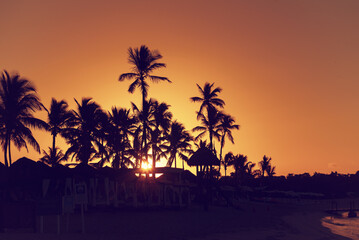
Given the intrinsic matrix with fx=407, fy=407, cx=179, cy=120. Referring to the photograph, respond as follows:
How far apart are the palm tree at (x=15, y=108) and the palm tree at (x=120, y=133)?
21.1 m

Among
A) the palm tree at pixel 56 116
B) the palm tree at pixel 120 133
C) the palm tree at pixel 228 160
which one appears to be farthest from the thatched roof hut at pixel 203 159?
the palm tree at pixel 228 160

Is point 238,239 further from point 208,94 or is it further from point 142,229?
point 208,94

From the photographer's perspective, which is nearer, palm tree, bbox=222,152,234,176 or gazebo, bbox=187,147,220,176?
gazebo, bbox=187,147,220,176

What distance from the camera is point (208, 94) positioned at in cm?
5344

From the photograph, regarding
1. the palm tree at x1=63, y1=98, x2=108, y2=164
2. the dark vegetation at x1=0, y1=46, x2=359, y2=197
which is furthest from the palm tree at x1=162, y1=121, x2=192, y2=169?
the palm tree at x1=63, y1=98, x2=108, y2=164

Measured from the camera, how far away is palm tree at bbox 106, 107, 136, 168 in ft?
173

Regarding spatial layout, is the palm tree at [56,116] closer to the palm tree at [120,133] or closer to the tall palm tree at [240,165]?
the palm tree at [120,133]

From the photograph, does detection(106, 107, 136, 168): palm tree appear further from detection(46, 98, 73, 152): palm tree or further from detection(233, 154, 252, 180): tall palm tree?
detection(233, 154, 252, 180): tall palm tree

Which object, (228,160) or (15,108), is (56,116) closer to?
(15,108)

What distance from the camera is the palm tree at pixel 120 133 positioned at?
5265 centimetres

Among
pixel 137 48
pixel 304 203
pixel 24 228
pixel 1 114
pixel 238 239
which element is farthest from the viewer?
pixel 304 203

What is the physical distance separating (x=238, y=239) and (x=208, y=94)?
32.6 meters

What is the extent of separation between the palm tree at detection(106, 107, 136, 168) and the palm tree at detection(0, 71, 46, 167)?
2108 centimetres

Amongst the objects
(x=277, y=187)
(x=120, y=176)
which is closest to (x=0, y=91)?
(x=120, y=176)
